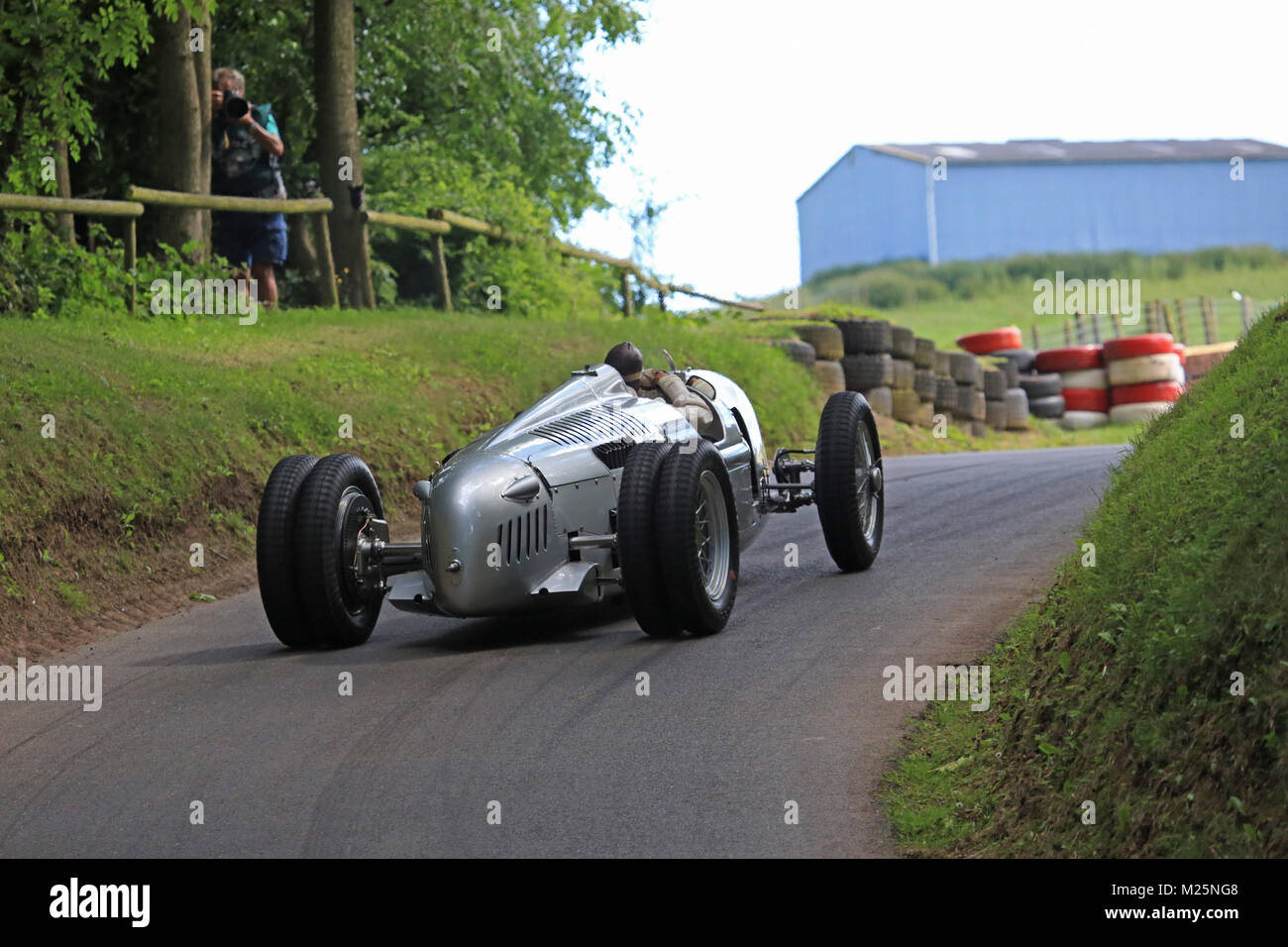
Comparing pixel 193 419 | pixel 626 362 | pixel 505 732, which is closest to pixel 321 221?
pixel 193 419

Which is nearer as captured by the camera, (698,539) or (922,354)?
(698,539)

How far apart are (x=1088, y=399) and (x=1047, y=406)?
767 millimetres

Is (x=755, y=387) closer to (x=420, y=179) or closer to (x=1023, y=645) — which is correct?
(x=420, y=179)

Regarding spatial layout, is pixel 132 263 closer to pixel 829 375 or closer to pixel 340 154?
pixel 340 154

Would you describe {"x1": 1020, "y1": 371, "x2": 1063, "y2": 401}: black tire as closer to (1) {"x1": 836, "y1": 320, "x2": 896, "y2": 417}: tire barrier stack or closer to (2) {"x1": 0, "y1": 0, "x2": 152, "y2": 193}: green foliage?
(1) {"x1": 836, "y1": 320, "x2": 896, "y2": 417}: tire barrier stack

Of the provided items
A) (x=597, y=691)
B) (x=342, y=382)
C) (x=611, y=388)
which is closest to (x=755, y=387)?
(x=342, y=382)

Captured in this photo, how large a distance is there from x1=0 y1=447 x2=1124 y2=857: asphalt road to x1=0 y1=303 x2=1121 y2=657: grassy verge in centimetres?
76

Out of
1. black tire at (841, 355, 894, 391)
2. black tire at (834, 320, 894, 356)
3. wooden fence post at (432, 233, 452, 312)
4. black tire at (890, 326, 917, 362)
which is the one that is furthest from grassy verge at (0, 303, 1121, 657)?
black tire at (890, 326, 917, 362)

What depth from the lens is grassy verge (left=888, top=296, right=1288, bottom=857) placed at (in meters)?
4.32

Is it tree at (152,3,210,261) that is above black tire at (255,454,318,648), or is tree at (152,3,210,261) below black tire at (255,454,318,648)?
above

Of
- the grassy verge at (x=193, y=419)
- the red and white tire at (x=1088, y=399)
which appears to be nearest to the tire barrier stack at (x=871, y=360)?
the grassy verge at (x=193, y=419)

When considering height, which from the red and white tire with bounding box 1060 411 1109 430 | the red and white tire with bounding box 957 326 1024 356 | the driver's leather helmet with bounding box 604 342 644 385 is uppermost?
the driver's leather helmet with bounding box 604 342 644 385

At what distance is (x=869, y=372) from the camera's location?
79.0 ft

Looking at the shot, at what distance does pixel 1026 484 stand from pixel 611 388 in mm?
6466
